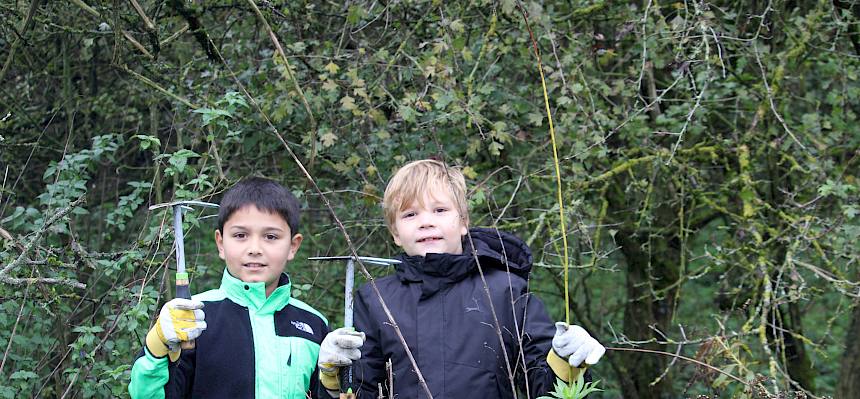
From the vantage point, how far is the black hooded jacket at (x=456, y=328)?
3031 millimetres

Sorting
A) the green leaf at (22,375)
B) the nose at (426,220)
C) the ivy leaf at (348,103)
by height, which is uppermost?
the ivy leaf at (348,103)

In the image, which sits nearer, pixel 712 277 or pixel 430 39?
pixel 430 39

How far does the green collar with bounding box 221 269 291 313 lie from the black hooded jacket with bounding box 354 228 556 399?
0.25 metres

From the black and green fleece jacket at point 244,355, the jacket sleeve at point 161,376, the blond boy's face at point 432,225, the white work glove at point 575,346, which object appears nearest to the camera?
the white work glove at point 575,346

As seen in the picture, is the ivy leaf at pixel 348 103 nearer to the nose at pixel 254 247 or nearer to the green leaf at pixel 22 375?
the nose at pixel 254 247

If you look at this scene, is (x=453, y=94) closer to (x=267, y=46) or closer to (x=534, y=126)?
(x=534, y=126)

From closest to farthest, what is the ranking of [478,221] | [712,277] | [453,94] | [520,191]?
[453,94], [478,221], [520,191], [712,277]

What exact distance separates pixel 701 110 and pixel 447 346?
2.53m

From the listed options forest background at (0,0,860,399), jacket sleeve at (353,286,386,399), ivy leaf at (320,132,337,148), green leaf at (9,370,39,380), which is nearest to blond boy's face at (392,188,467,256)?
jacket sleeve at (353,286,386,399)

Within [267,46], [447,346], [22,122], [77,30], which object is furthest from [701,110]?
[22,122]

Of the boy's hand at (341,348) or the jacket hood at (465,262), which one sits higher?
the jacket hood at (465,262)

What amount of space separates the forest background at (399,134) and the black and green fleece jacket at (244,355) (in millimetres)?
844

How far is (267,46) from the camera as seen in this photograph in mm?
5227

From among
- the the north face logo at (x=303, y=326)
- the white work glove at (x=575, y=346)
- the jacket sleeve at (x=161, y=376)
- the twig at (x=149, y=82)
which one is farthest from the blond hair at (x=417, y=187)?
the twig at (x=149, y=82)
